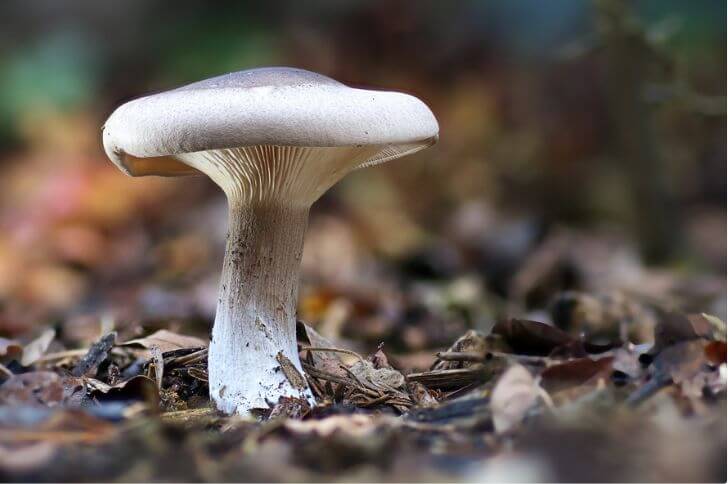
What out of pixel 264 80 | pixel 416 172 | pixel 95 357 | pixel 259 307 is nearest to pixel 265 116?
pixel 264 80

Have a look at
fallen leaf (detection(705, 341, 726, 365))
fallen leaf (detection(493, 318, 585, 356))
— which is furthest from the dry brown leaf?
fallen leaf (detection(705, 341, 726, 365))

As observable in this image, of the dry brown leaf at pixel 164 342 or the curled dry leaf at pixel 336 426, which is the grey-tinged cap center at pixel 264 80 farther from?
the dry brown leaf at pixel 164 342

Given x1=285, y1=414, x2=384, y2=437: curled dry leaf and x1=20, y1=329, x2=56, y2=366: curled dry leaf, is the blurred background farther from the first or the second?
x1=285, y1=414, x2=384, y2=437: curled dry leaf

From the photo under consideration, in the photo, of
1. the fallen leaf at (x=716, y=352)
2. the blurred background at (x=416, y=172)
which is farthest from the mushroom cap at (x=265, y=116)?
the blurred background at (x=416, y=172)

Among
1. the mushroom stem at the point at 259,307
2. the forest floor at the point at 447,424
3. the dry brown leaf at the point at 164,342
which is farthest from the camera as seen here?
the dry brown leaf at the point at 164,342

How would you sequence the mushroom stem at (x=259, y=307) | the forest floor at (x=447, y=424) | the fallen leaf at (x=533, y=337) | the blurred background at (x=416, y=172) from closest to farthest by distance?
the forest floor at (x=447, y=424)
the fallen leaf at (x=533, y=337)
the mushroom stem at (x=259, y=307)
the blurred background at (x=416, y=172)

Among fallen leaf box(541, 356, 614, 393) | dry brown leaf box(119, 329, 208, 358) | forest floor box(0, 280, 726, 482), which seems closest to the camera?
forest floor box(0, 280, 726, 482)
